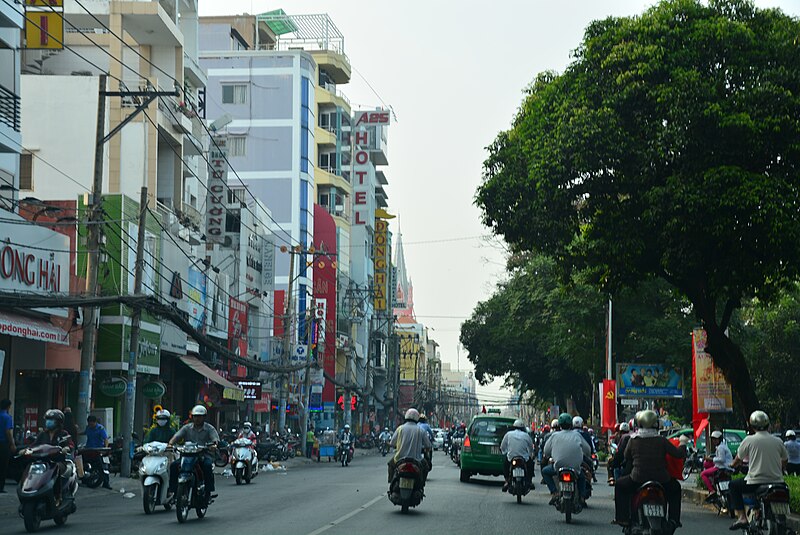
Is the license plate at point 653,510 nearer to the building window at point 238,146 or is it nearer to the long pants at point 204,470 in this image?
the long pants at point 204,470

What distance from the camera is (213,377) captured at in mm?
47219

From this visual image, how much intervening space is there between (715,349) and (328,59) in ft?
241

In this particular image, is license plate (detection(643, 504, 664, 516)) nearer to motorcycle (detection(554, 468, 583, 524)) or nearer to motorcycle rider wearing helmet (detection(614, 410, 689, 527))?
motorcycle rider wearing helmet (detection(614, 410, 689, 527))

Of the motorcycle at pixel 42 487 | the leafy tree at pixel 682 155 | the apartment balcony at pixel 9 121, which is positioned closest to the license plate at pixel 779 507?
the leafy tree at pixel 682 155

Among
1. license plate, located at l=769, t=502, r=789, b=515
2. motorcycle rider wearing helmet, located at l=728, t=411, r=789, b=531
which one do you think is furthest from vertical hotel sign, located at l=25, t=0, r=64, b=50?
license plate, located at l=769, t=502, r=789, b=515

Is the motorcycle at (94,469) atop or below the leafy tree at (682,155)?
below

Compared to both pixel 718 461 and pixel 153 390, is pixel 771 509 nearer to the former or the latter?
pixel 718 461

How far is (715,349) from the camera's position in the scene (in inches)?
922

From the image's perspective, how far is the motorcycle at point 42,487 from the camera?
15.2 meters

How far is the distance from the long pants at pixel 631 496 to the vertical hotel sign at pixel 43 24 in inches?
971

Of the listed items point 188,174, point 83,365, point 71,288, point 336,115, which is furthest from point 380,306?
point 83,365

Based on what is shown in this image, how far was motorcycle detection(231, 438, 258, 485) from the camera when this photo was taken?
96.7ft

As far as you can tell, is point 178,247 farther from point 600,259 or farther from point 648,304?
point 600,259

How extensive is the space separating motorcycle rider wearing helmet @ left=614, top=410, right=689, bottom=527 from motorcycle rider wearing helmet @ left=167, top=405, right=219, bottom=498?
6770 mm
